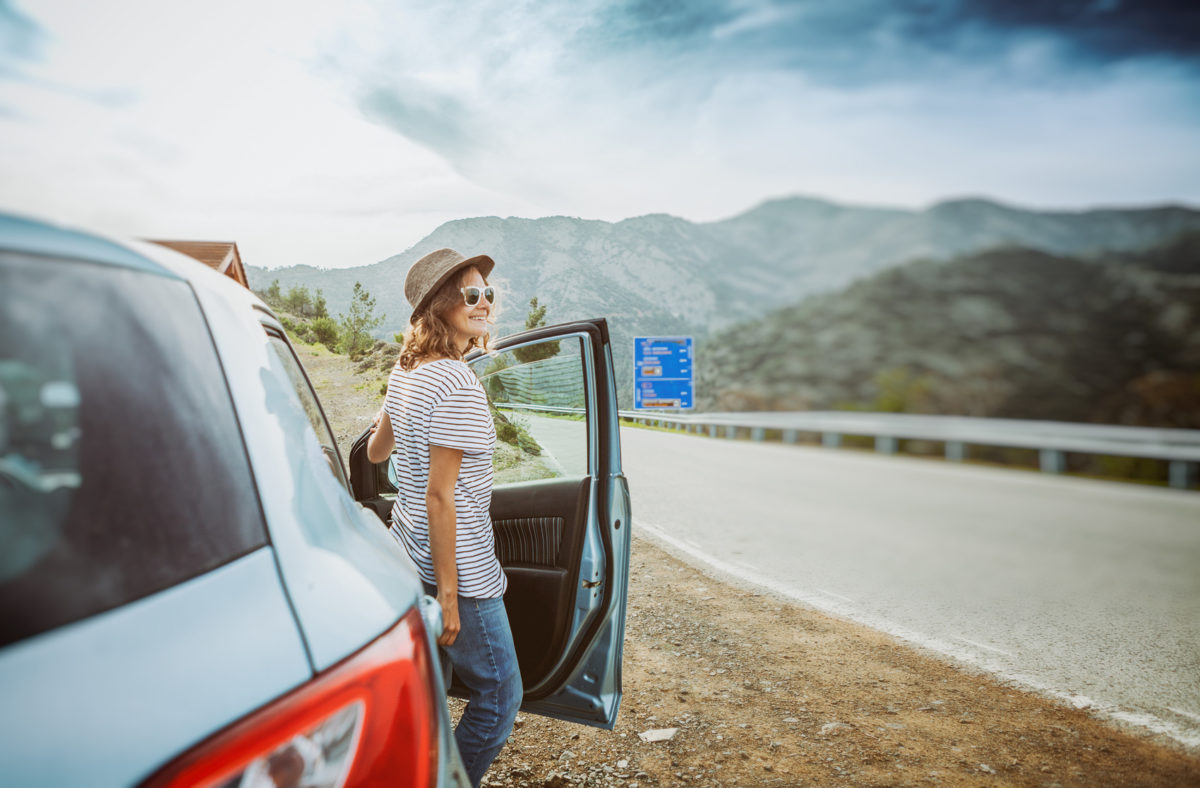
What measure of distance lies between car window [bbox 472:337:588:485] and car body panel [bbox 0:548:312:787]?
1.66 meters

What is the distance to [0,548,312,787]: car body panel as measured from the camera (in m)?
0.58

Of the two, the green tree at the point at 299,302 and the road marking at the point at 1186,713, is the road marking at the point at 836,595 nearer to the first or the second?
the road marking at the point at 1186,713

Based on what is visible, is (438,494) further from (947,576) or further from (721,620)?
(947,576)

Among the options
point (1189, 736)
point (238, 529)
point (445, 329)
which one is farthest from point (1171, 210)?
point (1189, 736)

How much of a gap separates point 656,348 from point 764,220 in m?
5.34

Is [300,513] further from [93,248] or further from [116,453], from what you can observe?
[93,248]

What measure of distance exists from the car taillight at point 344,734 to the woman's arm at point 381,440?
120cm

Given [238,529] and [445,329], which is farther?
[445,329]

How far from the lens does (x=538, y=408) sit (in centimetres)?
256

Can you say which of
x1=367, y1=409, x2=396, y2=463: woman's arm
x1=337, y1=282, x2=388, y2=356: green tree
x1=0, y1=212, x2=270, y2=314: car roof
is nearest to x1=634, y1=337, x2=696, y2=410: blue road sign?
x1=337, y1=282, x2=388, y2=356: green tree

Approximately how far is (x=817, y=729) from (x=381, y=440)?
2178 mm

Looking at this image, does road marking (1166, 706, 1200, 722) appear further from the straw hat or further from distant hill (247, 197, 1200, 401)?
the straw hat

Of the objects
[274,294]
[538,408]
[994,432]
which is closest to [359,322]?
[274,294]

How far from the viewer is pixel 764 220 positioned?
176 cm
